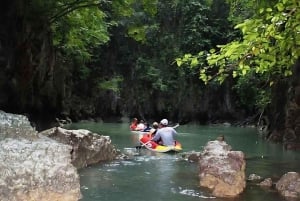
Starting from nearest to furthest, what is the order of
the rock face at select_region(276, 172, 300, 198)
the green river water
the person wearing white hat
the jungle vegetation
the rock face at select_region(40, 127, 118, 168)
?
1. the green river water
2. the rock face at select_region(276, 172, 300, 198)
3. the rock face at select_region(40, 127, 118, 168)
4. the person wearing white hat
5. the jungle vegetation

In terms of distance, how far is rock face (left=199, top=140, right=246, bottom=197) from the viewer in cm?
755

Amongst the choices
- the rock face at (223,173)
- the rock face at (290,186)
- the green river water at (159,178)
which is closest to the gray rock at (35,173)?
the green river water at (159,178)

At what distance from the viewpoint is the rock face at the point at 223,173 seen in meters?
7.55

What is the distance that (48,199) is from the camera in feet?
17.3

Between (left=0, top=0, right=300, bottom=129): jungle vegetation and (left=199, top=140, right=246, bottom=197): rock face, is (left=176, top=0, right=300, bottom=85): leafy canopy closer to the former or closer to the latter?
(left=199, top=140, right=246, bottom=197): rock face

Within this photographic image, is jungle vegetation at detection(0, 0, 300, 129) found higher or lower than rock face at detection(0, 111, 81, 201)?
higher

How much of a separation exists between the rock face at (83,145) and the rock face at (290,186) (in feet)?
14.6

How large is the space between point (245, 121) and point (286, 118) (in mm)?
18638

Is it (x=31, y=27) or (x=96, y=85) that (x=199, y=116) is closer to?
(x=96, y=85)

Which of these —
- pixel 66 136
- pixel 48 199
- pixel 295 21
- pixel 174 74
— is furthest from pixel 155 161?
pixel 174 74

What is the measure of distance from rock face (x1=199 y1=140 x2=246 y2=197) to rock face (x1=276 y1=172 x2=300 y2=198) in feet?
2.17

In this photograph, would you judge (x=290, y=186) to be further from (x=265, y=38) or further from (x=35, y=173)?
(x=35, y=173)

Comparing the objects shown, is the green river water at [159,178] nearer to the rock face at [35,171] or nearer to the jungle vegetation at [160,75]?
the rock face at [35,171]

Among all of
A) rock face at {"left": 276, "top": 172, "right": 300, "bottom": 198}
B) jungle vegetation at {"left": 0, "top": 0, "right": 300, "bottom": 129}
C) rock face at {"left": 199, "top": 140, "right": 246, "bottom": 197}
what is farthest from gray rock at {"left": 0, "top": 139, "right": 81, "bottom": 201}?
jungle vegetation at {"left": 0, "top": 0, "right": 300, "bottom": 129}
